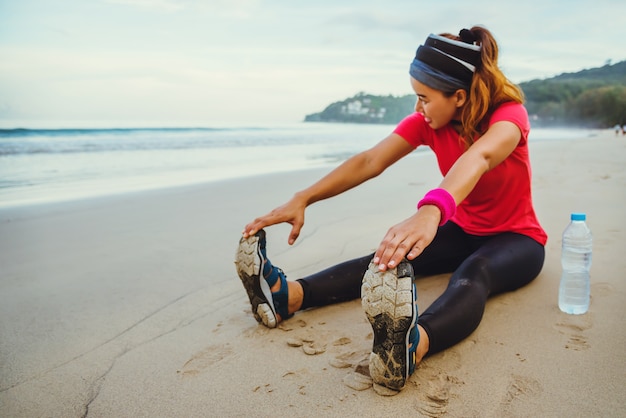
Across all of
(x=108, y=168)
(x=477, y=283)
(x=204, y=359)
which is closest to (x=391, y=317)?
(x=477, y=283)

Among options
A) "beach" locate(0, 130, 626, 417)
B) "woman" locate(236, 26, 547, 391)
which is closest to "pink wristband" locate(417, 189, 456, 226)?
"woman" locate(236, 26, 547, 391)

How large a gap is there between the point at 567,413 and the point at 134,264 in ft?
8.14

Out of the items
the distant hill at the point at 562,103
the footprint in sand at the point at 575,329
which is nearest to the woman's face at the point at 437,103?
the footprint in sand at the point at 575,329

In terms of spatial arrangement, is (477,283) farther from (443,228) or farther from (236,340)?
(236,340)

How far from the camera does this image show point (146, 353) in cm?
192

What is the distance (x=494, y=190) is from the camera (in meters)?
2.34

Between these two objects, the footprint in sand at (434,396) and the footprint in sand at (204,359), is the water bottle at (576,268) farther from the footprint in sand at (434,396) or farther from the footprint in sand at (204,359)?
the footprint in sand at (204,359)

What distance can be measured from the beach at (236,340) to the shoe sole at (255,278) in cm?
8

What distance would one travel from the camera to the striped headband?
2.04 m

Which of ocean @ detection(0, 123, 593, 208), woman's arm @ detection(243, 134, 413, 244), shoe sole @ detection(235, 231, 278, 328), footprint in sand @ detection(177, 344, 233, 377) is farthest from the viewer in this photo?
ocean @ detection(0, 123, 593, 208)

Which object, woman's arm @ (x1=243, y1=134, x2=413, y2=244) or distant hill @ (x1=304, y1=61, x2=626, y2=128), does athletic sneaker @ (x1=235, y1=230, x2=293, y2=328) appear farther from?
distant hill @ (x1=304, y1=61, x2=626, y2=128)

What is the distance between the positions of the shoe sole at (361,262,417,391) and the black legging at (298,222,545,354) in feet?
0.83

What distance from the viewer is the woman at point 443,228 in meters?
1.50

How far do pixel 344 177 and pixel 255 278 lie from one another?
0.75 metres
